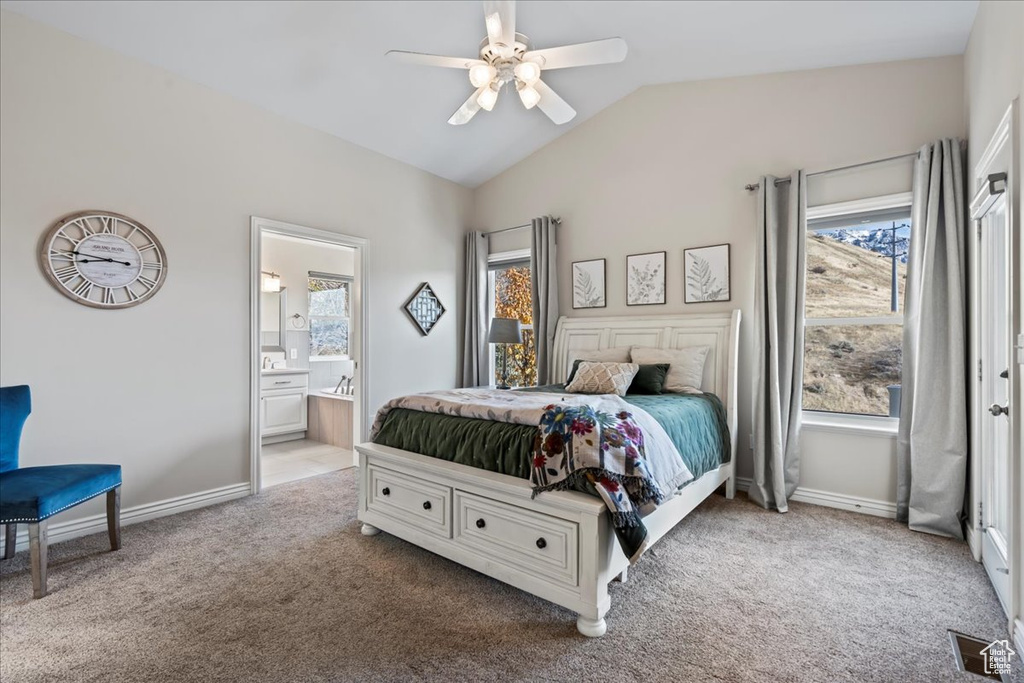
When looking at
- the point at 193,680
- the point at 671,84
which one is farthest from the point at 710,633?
the point at 671,84

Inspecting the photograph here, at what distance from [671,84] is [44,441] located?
16.8ft

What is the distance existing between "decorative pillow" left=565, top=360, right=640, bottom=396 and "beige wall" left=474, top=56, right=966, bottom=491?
36.6 inches

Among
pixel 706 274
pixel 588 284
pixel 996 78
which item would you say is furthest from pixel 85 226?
pixel 996 78

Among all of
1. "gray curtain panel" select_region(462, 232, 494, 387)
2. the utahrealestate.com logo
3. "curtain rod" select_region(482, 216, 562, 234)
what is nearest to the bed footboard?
the utahrealestate.com logo

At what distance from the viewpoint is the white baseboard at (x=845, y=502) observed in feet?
10.5

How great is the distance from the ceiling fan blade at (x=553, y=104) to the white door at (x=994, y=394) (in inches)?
85.1

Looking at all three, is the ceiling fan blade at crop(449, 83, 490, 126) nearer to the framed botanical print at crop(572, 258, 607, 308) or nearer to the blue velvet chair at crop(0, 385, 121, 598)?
the framed botanical print at crop(572, 258, 607, 308)

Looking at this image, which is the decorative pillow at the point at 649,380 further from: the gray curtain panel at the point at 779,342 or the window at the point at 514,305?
the window at the point at 514,305

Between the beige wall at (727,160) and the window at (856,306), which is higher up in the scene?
the beige wall at (727,160)

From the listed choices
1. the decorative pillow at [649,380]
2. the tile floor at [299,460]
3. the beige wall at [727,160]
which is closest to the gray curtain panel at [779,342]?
the beige wall at [727,160]

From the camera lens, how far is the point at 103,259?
2.95m

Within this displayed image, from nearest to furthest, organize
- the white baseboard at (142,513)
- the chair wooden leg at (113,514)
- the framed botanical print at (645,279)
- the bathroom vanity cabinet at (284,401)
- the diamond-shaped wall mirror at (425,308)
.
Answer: the chair wooden leg at (113,514) → the white baseboard at (142,513) → the framed botanical print at (645,279) → the diamond-shaped wall mirror at (425,308) → the bathroom vanity cabinet at (284,401)

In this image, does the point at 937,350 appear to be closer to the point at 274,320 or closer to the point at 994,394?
the point at 994,394

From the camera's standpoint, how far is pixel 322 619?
2.02 meters
